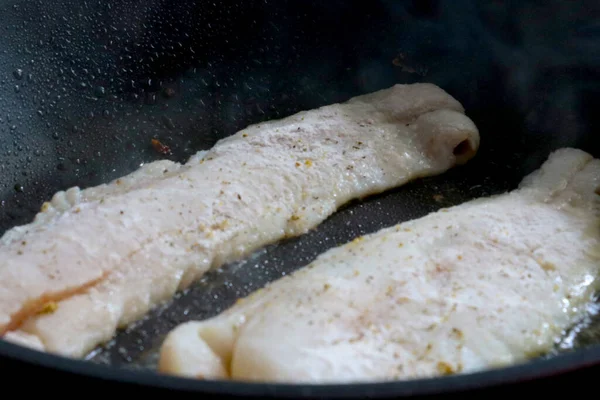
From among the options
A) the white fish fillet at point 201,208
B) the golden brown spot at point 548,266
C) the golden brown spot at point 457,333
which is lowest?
the golden brown spot at point 548,266

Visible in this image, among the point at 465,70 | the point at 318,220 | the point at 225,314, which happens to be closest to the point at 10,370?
the point at 225,314

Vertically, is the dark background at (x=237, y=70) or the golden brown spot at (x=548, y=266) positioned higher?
the dark background at (x=237, y=70)

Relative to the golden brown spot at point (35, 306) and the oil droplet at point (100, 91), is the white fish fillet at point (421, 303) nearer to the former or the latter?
the golden brown spot at point (35, 306)

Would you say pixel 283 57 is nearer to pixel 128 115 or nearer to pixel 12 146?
pixel 128 115

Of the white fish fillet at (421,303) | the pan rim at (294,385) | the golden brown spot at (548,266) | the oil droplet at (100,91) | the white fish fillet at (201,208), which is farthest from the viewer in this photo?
the oil droplet at (100,91)

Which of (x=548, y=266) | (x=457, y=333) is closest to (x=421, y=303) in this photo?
(x=457, y=333)

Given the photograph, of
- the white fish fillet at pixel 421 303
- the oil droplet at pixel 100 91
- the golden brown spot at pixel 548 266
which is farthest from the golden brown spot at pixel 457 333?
the oil droplet at pixel 100 91

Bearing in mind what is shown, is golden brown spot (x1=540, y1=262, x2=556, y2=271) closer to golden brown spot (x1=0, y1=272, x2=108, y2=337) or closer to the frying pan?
the frying pan

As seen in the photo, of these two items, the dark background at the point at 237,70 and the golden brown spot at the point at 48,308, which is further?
the dark background at the point at 237,70
